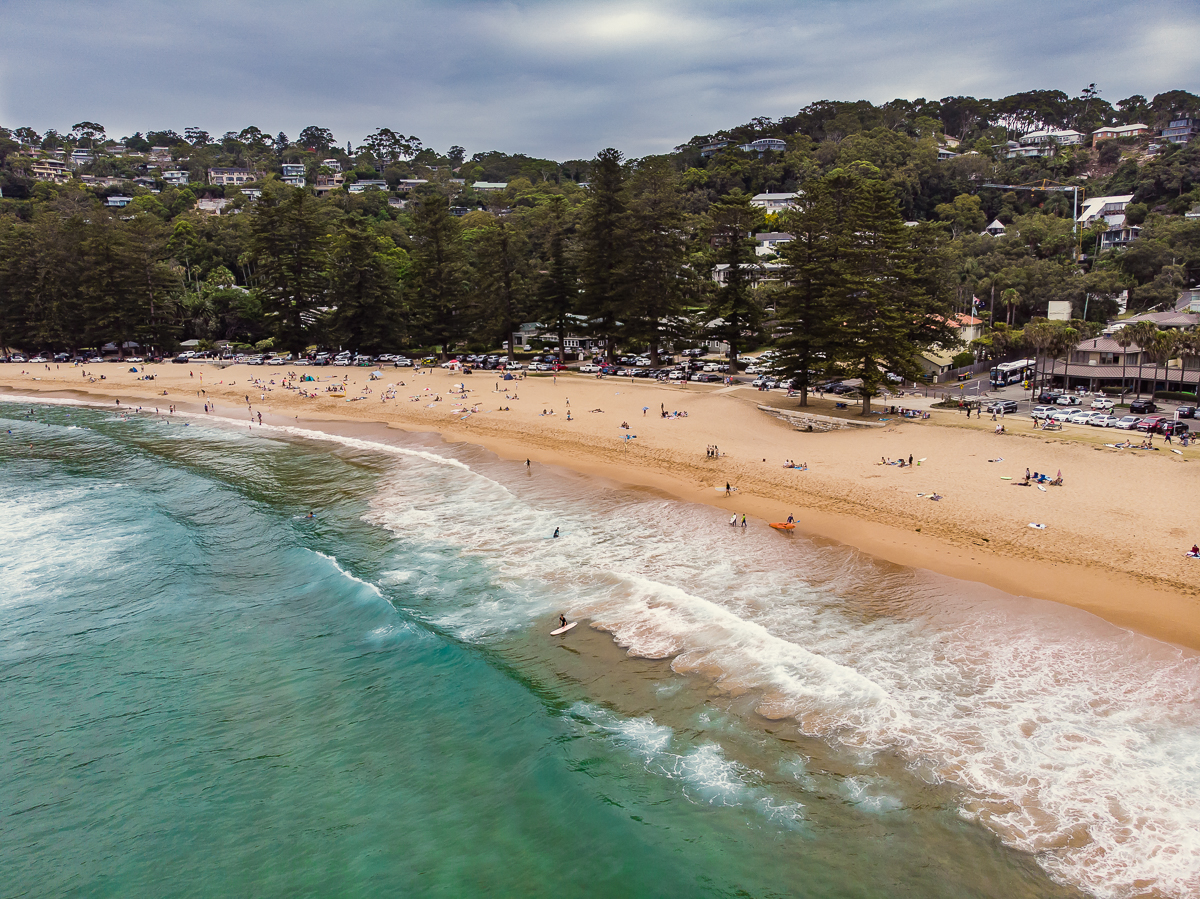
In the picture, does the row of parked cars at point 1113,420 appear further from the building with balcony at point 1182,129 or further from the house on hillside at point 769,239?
the building with balcony at point 1182,129

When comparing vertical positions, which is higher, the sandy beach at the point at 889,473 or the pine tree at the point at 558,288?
the pine tree at the point at 558,288

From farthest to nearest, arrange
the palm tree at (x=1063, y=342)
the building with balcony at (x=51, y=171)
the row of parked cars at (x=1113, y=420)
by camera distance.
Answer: the building with balcony at (x=51, y=171), the palm tree at (x=1063, y=342), the row of parked cars at (x=1113, y=420)

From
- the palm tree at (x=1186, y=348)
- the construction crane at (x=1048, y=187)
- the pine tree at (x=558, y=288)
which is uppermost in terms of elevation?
the construction crane at (x=1048, y=187)

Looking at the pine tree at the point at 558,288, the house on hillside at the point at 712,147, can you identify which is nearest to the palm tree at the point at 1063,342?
the pine tree at the point at 558,288

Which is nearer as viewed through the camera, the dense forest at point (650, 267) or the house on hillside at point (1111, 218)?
the dense forest at point (650, 267)

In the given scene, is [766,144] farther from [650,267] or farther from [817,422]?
[817,422]

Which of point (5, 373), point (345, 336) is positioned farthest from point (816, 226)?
point (5, 373)

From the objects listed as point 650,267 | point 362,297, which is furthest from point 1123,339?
point 362,297
